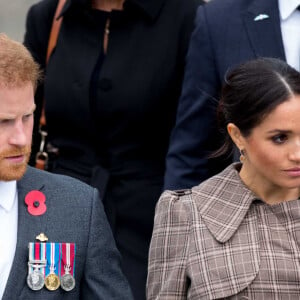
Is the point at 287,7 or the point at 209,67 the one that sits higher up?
the point at 287,7

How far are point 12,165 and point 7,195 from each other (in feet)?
0.70

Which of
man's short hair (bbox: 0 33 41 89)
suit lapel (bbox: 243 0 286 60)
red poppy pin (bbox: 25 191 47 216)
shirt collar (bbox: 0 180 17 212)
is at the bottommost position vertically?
red poppy pin (bbox: 25 191 47 216)

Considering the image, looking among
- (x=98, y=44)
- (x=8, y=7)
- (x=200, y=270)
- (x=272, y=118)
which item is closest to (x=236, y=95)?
(x=272, y=118)

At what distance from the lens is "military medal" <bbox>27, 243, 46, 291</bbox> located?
5.66 m

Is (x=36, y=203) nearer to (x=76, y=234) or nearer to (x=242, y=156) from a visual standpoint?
(x=76, y=234)

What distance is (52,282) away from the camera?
5.69m

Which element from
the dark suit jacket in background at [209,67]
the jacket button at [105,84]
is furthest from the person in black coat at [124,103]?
the dark suit jacket in background at [209,67]

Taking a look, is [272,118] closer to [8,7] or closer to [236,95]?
[236,95]

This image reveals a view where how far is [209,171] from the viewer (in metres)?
6.87

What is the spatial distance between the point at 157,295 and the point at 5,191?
0.75 m

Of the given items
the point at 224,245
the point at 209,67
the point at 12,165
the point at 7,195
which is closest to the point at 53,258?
the point at 7,195

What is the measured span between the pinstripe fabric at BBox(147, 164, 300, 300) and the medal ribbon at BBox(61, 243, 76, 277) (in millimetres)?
409

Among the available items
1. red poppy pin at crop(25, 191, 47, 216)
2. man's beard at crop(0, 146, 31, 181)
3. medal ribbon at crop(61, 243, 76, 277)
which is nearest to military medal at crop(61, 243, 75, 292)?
medal ribbon at crop(61, 243, 76, 277)

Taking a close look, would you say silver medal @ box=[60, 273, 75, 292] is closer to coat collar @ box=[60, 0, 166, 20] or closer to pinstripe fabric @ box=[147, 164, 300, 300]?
pinstripe fabric @ box=[147, 164, 300, 300]
